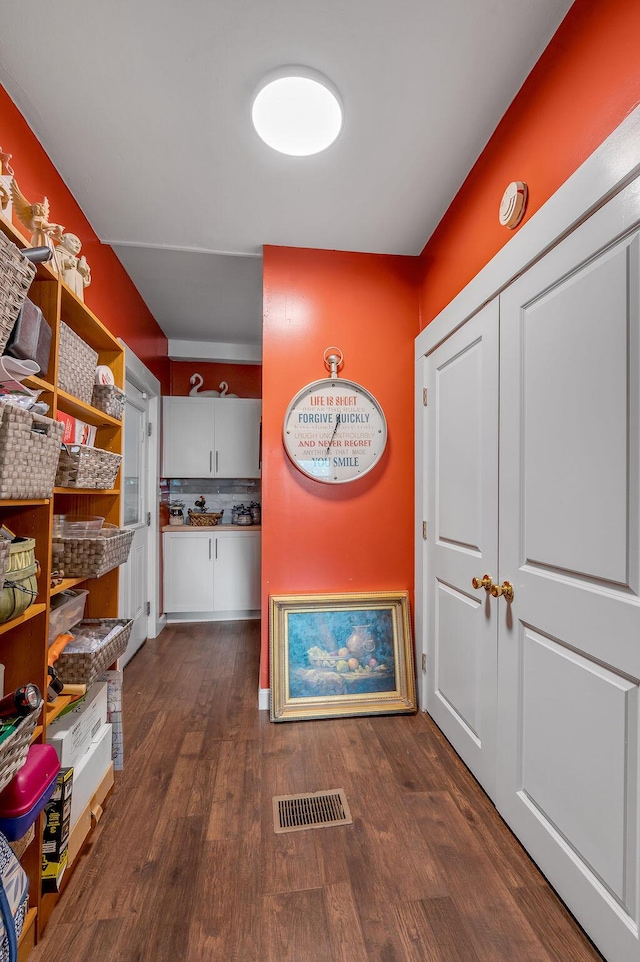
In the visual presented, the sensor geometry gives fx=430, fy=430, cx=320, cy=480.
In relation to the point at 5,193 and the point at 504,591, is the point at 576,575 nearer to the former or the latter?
the point at 504,591

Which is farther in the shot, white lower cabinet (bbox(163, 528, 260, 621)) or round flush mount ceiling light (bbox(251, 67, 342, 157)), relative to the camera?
white lower cabinet (bbox(163, 528, 260, 621))

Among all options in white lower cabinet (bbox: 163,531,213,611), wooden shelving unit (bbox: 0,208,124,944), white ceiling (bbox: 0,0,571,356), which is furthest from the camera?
white lower cabinet (bbox: 163,531,213,611)

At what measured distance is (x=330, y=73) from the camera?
1396mm

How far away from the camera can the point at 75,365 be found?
1.49 m

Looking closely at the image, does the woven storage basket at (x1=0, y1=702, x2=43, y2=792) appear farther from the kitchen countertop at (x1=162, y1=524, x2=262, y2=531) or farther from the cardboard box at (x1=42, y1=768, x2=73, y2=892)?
the kitchen countertop at (x1=162, y1=524, x2=262, y2=531)

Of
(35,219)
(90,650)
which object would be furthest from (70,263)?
(90,650)

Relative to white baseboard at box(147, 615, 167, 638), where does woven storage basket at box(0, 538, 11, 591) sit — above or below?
above

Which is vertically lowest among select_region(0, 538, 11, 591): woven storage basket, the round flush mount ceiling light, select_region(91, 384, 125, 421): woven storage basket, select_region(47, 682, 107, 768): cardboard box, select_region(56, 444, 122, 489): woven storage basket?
select_region(47, 682, 107, 768): cardboard box

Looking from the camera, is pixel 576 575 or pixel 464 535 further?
pixel 464 535

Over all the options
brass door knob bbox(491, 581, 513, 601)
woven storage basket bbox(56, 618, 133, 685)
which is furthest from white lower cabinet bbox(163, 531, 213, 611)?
brass door knob bbox(491, 581, 513, 601)

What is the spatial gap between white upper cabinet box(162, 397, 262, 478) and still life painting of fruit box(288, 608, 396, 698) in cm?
209

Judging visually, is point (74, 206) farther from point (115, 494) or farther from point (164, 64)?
point (115, 494)

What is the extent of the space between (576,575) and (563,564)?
0.05 m

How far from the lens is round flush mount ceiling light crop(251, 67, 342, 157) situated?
4.62 feet
